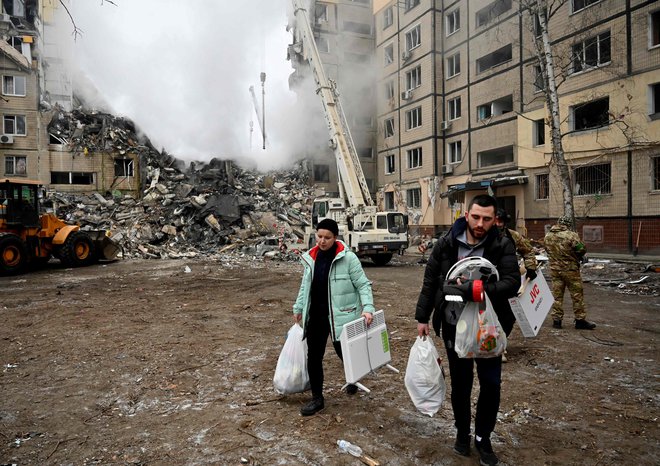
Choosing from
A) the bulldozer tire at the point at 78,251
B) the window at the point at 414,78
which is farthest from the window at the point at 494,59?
the bulldozer tire at the point at 78,251

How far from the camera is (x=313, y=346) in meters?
3.44

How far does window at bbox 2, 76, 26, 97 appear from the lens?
1003 inches

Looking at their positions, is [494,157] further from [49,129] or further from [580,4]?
[49,129]

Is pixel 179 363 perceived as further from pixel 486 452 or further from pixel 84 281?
pixel 84 281

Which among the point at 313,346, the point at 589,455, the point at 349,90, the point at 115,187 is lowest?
the point at 589,455

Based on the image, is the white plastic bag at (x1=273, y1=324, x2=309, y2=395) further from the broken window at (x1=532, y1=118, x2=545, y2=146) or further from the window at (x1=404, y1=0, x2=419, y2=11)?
the window at (x1=404, y1=0, x2=419, y2=11)

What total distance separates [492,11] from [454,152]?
7253 millimetres

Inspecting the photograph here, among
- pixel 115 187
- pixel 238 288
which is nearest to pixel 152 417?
pixel 238 288

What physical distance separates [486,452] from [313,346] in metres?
1.42

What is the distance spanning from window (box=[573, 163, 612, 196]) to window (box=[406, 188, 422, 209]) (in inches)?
390

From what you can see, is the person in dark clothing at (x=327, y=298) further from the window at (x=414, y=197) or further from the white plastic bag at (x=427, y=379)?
the window at (x=414, y=197)

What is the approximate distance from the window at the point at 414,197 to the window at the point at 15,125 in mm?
23238

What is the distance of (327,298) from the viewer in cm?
344

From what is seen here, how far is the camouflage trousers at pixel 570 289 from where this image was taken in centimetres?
583
